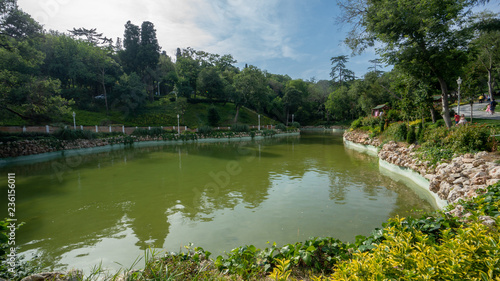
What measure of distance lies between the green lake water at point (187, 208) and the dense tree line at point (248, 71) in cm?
732

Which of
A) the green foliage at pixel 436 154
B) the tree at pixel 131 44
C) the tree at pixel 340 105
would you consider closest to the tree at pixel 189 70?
the tree at pixel 131 44

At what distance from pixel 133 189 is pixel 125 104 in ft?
102

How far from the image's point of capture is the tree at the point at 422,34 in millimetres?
11258

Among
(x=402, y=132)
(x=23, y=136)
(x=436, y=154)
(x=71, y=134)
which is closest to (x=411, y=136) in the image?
(x=402, y=132)

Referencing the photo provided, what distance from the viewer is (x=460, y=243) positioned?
6.77ft

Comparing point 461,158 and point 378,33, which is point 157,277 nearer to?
point 461,158

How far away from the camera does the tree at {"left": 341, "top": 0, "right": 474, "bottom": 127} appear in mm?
11258

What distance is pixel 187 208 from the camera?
6527 millimetres

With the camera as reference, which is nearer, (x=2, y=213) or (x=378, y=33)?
(x=2, y=213)

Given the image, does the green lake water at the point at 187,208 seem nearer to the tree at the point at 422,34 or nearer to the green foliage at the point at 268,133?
the tree at the point at 422,34

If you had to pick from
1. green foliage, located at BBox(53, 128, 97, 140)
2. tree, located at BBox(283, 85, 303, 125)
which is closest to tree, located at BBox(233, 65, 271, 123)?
tree, located at BBox(283, 85, 303, 125)

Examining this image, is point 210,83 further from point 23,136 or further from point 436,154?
point 436,154

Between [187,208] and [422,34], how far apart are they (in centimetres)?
1417

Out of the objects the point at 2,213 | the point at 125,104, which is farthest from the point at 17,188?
the point at 125,104
